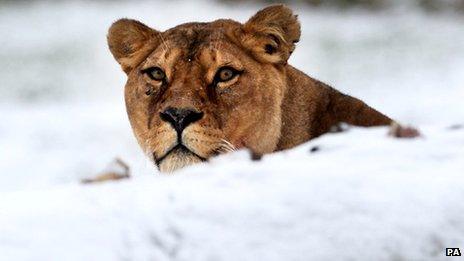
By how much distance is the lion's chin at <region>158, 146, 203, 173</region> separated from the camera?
4.75 metres

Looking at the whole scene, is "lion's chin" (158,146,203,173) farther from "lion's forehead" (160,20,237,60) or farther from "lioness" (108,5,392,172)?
"lion's forehead" (160,20,237,60)

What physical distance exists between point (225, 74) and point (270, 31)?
1.30ft

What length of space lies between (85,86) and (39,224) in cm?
1877

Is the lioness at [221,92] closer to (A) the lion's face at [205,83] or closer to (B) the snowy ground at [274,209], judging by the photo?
(A) the lion's face at [205,83]

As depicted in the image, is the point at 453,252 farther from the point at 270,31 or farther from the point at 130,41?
the point at 130,41

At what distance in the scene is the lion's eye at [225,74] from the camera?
5.09 m

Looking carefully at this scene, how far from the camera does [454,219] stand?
2.98 m

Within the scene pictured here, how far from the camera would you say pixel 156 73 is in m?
5.21

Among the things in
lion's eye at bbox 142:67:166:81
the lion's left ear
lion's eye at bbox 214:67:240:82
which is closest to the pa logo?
lion's eye at bbox 214:67:240:82

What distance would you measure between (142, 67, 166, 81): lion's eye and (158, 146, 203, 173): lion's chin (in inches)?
20.5

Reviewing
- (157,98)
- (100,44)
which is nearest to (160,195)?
(157,98)

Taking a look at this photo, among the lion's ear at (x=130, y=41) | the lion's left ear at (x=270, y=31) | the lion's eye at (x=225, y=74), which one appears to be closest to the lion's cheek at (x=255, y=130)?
the lion's eye at (x=225, y=74)

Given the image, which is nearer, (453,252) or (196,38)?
(453,252)

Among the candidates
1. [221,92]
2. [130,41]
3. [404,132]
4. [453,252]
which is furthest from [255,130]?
[453,252]
